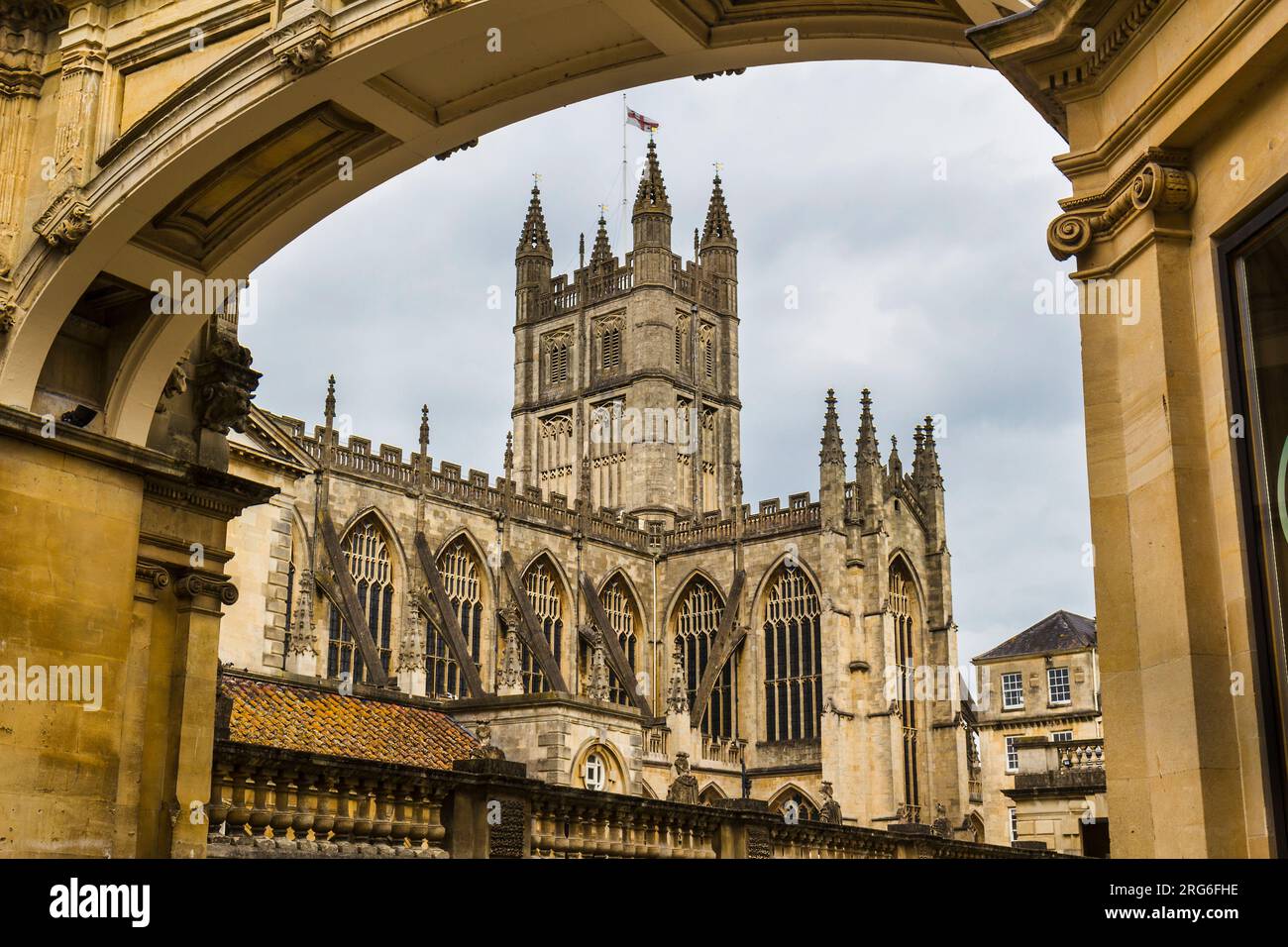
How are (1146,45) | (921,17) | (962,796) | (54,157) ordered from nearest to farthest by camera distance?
1. (1146,45)
2. (921,17)
3. (54,157)
4. (962,796)

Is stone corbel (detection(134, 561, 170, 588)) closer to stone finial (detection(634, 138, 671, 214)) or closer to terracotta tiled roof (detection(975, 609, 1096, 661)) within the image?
terracotta tiled roof (detection(975, 609, 1096, 661))

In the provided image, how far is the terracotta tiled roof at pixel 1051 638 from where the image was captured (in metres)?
50.4

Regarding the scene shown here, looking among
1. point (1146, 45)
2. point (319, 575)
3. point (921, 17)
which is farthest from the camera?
point (319, 575)

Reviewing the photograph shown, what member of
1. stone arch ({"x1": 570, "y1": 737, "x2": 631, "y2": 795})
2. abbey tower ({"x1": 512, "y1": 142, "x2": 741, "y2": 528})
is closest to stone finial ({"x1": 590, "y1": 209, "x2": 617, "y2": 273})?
abbey tower ({"x1": 512, "y1": 142, "x2": 741, "y2": 528})

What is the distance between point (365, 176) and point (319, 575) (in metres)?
31.9

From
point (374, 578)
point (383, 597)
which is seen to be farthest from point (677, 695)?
point (374, 578)

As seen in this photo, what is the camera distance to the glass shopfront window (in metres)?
5.73

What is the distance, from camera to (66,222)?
9594 mm

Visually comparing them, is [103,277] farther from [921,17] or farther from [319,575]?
[319,575]

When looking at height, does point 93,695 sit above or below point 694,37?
below

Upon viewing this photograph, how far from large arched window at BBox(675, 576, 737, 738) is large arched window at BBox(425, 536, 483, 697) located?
8.65m
